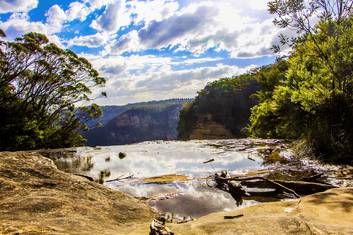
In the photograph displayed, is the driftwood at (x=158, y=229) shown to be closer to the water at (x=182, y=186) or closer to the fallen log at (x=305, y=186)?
the water at (x=182, y=186)

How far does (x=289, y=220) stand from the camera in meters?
4.39

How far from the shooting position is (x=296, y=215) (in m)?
4.80

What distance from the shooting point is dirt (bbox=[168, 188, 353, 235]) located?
13.4ft

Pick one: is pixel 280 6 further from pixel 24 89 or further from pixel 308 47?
pixel 24 89

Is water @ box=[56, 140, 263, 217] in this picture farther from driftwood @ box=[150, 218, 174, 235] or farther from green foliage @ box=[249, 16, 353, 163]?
driftwood @ box=[150, 218, 174, 235]

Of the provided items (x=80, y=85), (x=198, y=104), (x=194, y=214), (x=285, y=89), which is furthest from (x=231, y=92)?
(x=194, y=214)

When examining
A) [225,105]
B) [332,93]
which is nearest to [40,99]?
[332,93]

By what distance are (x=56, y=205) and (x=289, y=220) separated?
321 cm

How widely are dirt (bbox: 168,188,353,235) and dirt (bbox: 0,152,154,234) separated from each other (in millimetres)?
860

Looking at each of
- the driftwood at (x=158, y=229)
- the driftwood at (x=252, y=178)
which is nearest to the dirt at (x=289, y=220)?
the driftwood at (x=158, y=229)

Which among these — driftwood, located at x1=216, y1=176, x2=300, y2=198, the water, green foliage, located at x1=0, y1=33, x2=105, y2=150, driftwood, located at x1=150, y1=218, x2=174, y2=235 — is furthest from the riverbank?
green foliage, located at x1=0, y1=33, x2=105, y2=150

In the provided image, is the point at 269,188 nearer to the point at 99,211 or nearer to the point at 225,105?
the point at 99,211

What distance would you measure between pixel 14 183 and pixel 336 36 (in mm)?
14082

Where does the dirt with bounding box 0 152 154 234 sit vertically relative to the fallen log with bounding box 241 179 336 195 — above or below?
above
